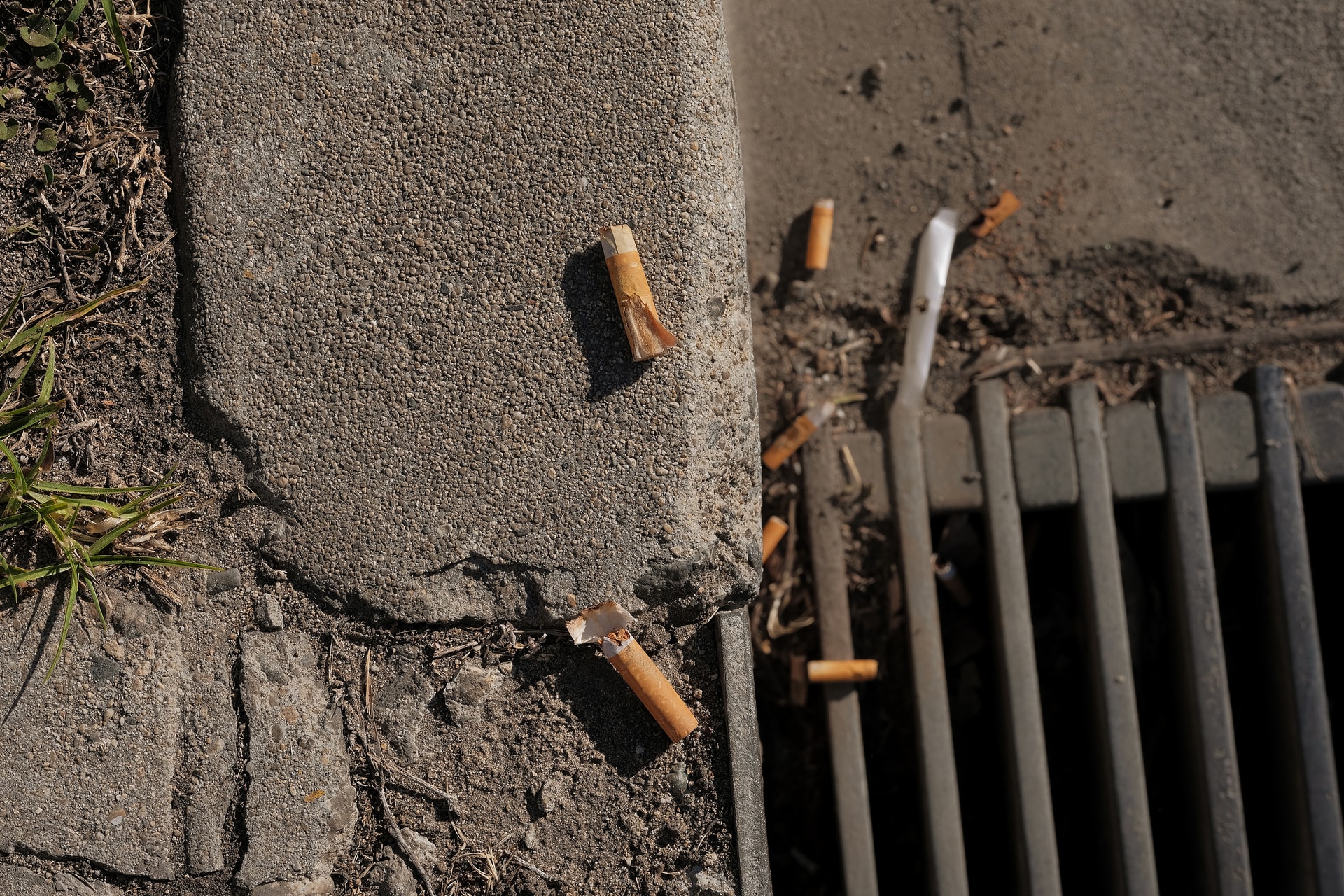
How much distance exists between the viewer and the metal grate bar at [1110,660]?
1.96 meters

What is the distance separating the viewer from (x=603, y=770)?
1.72 meters

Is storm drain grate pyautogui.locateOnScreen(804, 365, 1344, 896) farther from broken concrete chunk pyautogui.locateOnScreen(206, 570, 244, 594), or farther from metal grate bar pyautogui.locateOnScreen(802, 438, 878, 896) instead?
broken concrete chunk pyautogui.locateOnScreen(206, 570, 244, 594)

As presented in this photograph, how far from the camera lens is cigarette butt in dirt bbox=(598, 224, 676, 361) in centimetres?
162

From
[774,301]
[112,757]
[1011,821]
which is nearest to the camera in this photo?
[112,757]

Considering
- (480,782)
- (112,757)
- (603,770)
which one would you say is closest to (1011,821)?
(603,770)

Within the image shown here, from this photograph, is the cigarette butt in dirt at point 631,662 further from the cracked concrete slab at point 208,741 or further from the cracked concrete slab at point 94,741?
the cracked concrete slab at point 94,741

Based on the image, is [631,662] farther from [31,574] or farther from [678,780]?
[31,574]

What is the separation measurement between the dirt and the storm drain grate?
18cm

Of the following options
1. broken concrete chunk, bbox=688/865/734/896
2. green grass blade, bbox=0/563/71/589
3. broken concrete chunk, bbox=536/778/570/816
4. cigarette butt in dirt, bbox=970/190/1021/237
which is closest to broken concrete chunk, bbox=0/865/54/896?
green grass blade, bbox=0/563/71/589

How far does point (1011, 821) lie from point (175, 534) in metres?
2.06

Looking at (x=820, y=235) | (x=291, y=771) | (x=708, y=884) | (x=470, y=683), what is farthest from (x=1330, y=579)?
(x=291, y=771)

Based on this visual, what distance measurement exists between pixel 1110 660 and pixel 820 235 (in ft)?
4.24

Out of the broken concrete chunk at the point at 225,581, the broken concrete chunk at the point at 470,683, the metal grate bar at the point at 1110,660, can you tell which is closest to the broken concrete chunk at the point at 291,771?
the broken concrete chunk at the point at 225,581

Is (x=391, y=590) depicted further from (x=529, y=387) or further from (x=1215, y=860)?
(x=1215, y=860)
